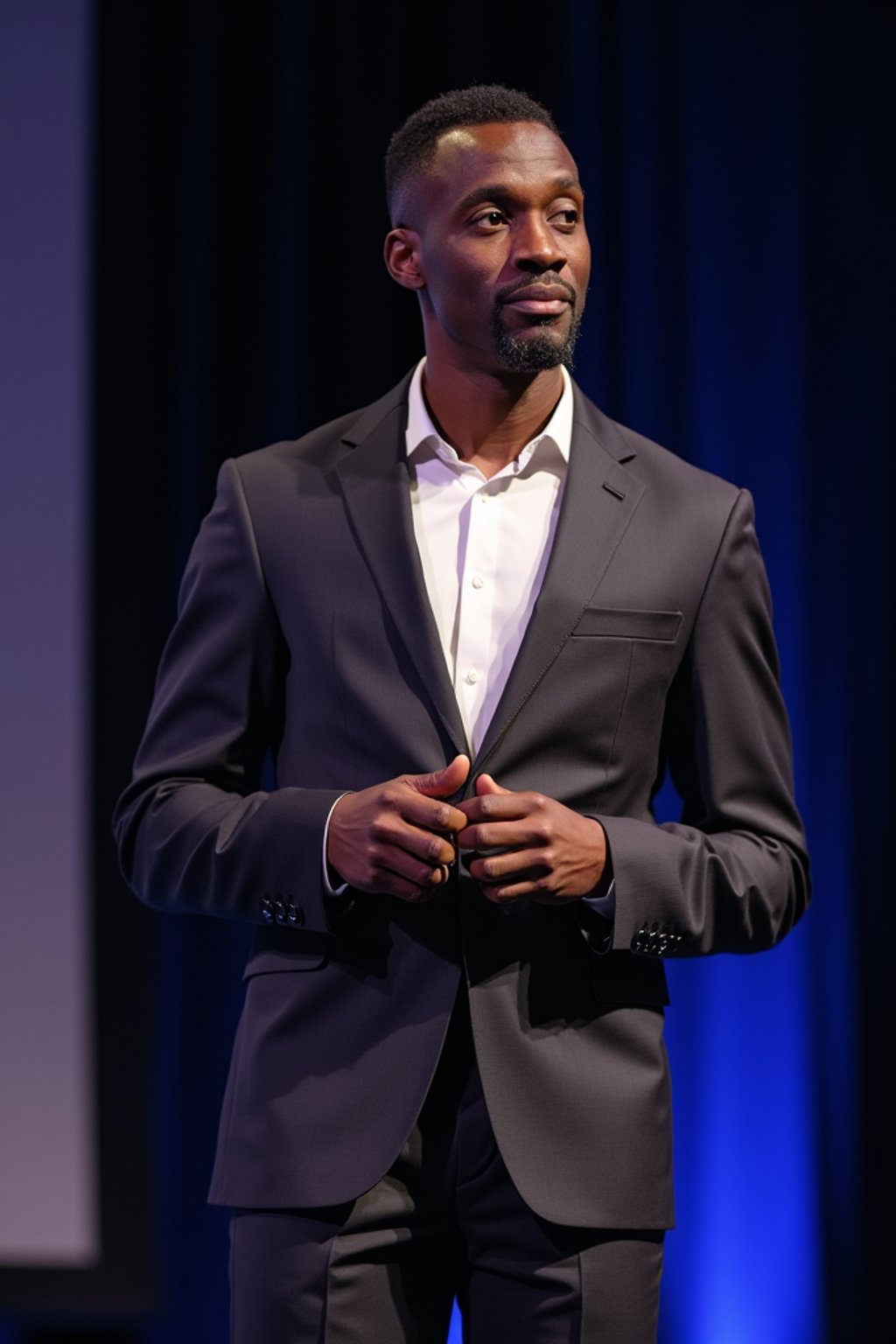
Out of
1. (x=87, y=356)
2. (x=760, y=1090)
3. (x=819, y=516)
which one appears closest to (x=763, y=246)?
(x=819, y=516)

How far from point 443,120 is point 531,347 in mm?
392

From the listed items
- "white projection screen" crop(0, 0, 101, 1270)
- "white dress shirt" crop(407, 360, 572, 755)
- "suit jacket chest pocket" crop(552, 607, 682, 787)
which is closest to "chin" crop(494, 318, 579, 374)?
"white dress shirt" crop(407, 360, 572, 755)

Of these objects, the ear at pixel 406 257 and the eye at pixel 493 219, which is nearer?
the eye at pixel 493 219

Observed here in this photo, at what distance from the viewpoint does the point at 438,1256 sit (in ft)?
5.52

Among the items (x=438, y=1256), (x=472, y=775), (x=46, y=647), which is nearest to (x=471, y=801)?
(x=472, y=775)

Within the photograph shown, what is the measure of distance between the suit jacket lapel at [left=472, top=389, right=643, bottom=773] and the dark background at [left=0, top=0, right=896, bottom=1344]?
124 centimetres

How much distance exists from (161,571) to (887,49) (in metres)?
1.73

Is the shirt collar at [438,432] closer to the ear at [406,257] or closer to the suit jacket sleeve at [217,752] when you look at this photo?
the ear at [406,257]

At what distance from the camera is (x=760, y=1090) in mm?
3000

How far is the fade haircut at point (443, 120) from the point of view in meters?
2.00

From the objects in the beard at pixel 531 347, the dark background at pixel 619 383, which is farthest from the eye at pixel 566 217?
the dark background at pixel 619 383

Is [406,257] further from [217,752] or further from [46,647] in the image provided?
[46,647]

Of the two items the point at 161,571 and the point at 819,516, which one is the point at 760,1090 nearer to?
the point at 819,516

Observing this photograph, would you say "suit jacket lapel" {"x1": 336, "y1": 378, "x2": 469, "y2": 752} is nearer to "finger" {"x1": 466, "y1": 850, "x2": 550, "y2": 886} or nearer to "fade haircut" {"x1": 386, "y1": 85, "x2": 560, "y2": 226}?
"finger" {"x1": 466, "y1": 850, "x2": 550, "y2": 886}
